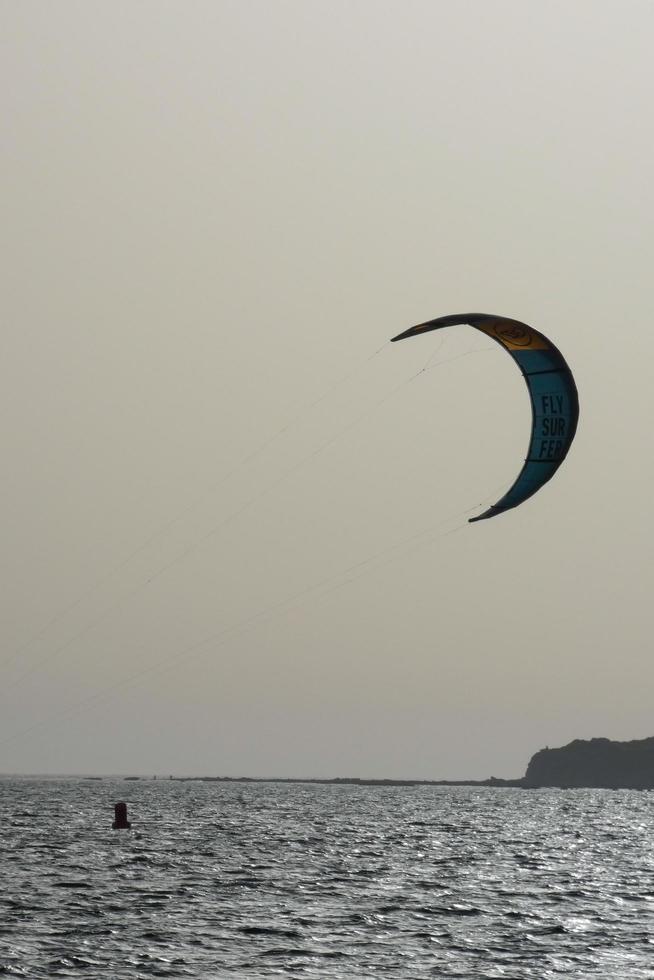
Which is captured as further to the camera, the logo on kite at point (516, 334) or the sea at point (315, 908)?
the logo on kite at point (516, 334)

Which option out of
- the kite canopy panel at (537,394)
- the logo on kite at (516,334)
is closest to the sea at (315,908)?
the kite canopy panel at (537,394)

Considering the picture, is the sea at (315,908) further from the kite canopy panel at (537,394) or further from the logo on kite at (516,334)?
the logo on kite at (516,334)

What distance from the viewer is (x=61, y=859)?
1791 inches

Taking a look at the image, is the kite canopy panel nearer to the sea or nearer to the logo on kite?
the logo on kite

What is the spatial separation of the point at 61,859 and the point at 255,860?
6617 mm

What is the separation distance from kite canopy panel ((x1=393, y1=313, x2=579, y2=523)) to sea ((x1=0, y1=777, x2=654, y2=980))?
10.3m

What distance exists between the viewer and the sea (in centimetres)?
2458

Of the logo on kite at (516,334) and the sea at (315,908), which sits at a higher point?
the logo on kite at (516,334)

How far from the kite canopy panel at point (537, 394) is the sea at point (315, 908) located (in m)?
10.3

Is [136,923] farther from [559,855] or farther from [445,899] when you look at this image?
[559,855]

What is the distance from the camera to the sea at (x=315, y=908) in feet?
80.6

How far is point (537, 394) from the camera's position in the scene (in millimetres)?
34125

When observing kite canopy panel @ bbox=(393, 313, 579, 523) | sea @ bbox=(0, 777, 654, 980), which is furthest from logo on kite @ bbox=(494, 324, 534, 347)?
sea @ bbox=(0, 777, 654, 980)

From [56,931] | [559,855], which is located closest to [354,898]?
[56,931]
